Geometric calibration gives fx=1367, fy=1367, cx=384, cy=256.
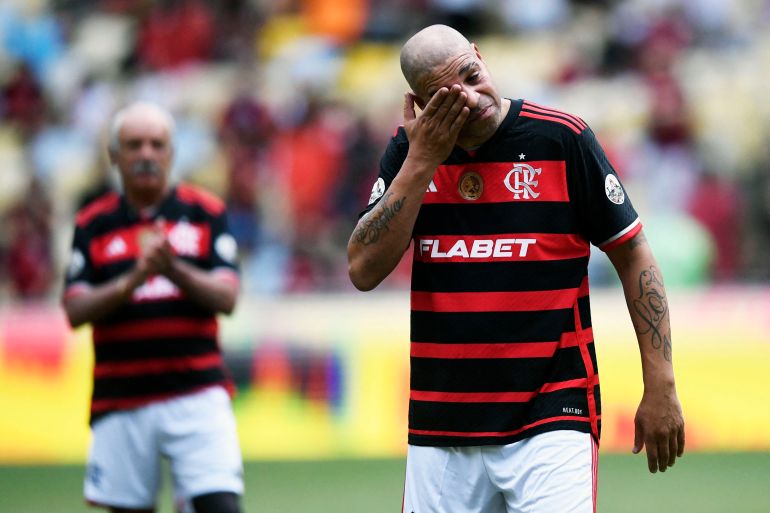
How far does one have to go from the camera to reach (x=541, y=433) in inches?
175

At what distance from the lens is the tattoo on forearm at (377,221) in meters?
4.47

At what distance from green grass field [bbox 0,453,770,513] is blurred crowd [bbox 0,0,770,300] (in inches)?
80.0

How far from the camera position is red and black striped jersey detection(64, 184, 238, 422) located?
6.45 metres

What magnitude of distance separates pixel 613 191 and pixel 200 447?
269 centimetres

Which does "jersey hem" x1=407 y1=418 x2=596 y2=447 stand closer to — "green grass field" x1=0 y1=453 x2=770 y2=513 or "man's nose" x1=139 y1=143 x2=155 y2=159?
"man's nose" x1=139 y1=143 x2=155 y2=159

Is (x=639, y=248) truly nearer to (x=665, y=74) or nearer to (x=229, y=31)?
(x=665, y=74)

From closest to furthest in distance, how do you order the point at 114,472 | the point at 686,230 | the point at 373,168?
the point at 114,472, the point at 686,230, the point at 373,168

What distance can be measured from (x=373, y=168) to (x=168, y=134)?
25.6 ft

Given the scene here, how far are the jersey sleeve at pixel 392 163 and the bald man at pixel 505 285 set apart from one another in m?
0.07

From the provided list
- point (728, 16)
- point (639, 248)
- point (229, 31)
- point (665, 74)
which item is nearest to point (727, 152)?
point (665, 74)

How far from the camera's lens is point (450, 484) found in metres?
4.54

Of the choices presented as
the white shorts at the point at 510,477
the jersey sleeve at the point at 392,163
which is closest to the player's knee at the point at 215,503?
the white shorts at the point at 510,477

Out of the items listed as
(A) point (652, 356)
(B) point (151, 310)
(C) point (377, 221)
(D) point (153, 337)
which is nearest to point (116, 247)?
(B) point (151, 310)

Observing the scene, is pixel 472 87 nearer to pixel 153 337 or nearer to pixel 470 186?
pixel 470 186
